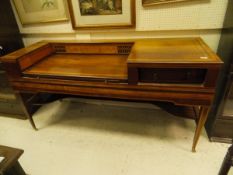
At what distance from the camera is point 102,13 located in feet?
5.50

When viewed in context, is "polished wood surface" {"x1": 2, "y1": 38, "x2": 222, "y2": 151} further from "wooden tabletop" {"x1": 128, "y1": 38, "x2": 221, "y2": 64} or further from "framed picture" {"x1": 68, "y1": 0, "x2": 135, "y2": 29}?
"framed picture" {"x1": 68, "y1": 0, "x2": 135, "y2": 29}

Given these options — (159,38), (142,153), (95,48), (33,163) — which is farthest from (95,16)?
(33,163)

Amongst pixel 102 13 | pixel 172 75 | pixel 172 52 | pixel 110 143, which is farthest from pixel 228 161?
pixel 102 13

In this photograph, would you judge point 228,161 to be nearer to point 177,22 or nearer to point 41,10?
point 177,22

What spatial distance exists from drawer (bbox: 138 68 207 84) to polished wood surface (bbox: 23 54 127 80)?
6.2 inches

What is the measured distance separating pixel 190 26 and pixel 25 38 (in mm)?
1900

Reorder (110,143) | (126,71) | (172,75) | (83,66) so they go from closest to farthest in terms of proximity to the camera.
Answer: (172,75), (126,71), (83,66), (110,143)

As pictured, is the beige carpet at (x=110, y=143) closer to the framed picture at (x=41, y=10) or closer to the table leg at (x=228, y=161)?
the table leg at (x=228, y=161)

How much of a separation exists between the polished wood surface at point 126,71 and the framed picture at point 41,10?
0.30 meters

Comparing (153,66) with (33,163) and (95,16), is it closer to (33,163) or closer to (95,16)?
(95,16)

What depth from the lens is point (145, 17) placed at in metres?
1.61

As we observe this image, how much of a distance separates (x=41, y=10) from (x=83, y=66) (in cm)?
91

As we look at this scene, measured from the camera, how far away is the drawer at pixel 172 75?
112 cm

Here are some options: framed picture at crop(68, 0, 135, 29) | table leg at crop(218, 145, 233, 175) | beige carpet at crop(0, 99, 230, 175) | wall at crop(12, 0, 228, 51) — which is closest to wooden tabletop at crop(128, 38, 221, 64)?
wall at crop(12, 0, 228, 51)
